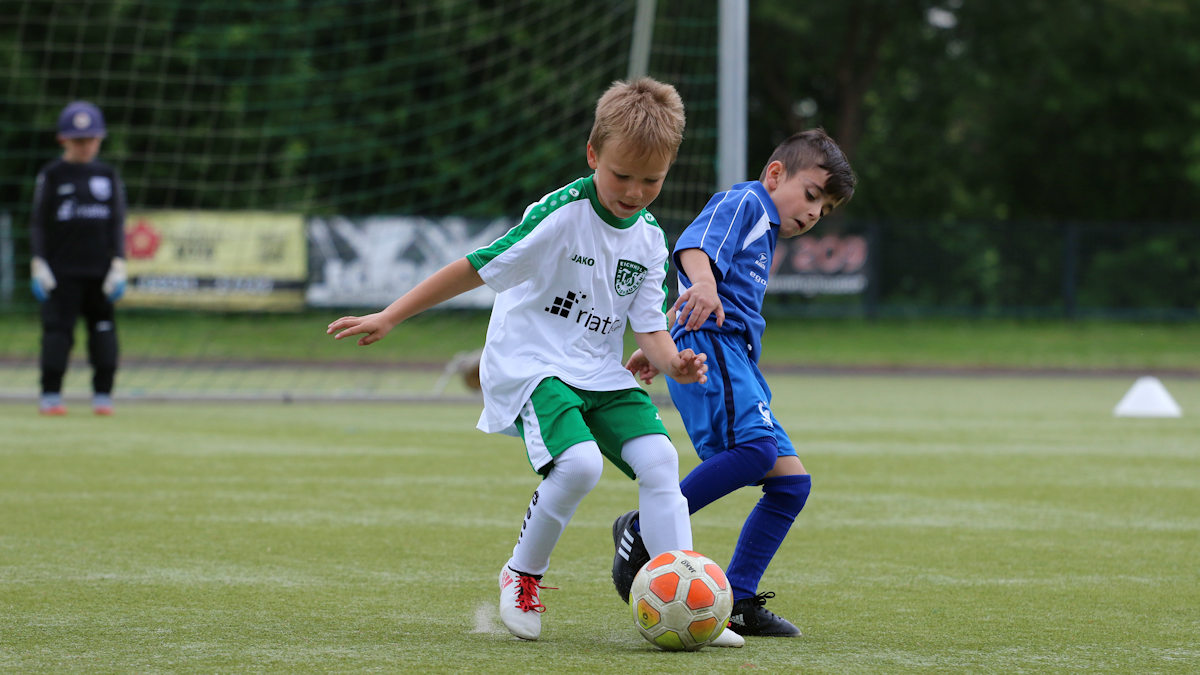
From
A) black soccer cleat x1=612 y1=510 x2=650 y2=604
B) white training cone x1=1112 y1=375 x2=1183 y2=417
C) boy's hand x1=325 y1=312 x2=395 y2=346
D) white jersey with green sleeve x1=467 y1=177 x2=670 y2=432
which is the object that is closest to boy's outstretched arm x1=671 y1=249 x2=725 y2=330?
white jersey with green sleeve x1=467 y1=177 x2=670 y2=432

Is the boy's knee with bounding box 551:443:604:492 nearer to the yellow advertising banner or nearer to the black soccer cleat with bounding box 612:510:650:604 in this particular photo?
the black soccer cleat with bounding box 612:510:650:604

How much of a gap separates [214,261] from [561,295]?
17267mm

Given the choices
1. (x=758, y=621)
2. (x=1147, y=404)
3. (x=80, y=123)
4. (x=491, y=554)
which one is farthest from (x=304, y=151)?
(x=758, y=621)

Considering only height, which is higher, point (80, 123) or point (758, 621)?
point (80, 123)

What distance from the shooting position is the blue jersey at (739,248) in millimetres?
4375

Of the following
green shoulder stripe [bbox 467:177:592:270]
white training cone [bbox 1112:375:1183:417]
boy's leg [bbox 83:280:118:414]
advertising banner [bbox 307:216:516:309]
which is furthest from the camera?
advertising banner [bbox 307:216:516:309]

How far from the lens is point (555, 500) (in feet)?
13.3

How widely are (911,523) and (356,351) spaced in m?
15.4

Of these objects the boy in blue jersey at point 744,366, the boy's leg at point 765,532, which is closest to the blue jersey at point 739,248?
the boy in blue jersey at point 744,366

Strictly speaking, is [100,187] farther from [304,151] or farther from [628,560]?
[304,151]

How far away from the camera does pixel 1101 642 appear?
4000 millimetres

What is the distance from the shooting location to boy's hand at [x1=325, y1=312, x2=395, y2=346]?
12.6ft

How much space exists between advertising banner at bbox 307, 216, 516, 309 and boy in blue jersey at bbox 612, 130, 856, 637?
16.7m

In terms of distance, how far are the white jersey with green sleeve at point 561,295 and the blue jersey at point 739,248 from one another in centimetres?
27
